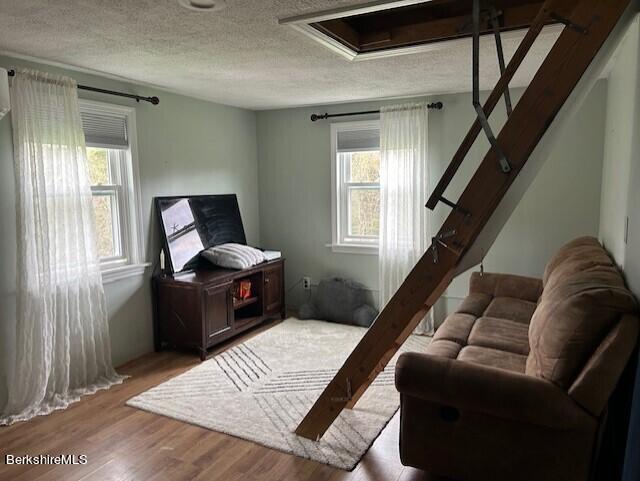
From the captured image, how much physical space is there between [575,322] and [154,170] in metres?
3.46

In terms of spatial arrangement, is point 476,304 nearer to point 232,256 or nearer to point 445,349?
point 445,349

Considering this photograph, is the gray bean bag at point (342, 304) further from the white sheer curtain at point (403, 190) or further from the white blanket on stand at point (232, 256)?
the white blanket on stand at point (232, 256)

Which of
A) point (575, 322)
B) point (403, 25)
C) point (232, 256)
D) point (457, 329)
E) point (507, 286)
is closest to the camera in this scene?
point (575, 322)

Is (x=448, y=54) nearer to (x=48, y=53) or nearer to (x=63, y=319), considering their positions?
(x=48, y=53)

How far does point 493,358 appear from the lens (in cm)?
257

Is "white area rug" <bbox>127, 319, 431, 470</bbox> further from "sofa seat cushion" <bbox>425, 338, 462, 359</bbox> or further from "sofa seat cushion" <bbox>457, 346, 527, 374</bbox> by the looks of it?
"sofa seat cushion" <bbox>457, 346, 527, 374</bbox>

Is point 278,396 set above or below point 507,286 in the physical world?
below

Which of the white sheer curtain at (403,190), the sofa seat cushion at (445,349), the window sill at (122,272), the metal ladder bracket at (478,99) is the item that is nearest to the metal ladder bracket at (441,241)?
the metal ladder bracket at (478,99)

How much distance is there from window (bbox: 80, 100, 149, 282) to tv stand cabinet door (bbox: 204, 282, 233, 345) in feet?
2.14

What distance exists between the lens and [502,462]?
204cm

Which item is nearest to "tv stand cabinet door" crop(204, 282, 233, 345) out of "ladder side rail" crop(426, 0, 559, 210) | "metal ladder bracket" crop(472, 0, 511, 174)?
"ladder side rail" crop(426, 0, 559, 210)

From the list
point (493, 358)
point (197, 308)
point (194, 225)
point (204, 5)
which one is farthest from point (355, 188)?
point (204, 5)

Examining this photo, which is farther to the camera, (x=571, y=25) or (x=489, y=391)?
(x=489, y=391)

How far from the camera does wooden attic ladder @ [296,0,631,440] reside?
1.64 meters
